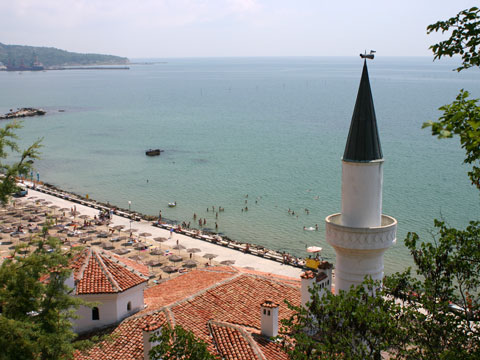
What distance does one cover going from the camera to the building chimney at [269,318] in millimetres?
15086

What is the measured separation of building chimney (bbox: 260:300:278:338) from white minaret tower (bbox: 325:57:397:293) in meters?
2.74

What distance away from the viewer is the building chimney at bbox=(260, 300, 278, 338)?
15086 mm

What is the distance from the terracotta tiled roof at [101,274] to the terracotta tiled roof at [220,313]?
4.01 feet

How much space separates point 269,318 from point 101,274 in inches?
274

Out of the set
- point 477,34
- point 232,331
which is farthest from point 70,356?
point 477,34

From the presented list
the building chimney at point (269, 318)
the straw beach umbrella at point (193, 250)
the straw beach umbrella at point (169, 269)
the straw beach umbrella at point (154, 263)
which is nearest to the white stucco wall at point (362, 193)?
the building chimney at point (269, 318)

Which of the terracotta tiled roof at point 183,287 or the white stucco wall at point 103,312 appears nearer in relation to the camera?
the white stucco wall at point 103,312

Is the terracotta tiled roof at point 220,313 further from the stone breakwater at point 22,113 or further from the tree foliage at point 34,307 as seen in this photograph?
the stone breakwater at point 22,113

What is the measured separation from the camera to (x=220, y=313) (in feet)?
54.7

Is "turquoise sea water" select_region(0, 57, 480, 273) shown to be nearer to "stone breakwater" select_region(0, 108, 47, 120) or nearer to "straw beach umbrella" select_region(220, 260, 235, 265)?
"stone breakwater" select_region(0, 108, 47, 120)

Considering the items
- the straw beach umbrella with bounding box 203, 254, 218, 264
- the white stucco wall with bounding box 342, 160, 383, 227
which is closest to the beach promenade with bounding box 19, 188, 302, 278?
the straw beach umbrella with bounding box 203, 254, 218, 264

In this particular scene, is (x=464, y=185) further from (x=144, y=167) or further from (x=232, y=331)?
(x=232, y=331)

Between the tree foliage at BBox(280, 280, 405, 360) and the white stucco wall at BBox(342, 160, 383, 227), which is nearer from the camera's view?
the tree foliage at BBox(280, 280, 405, 360)

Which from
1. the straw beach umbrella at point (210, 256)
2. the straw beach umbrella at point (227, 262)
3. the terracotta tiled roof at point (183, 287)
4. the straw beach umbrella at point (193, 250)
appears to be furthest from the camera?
the straw beach umbrella at point (193, 250)
